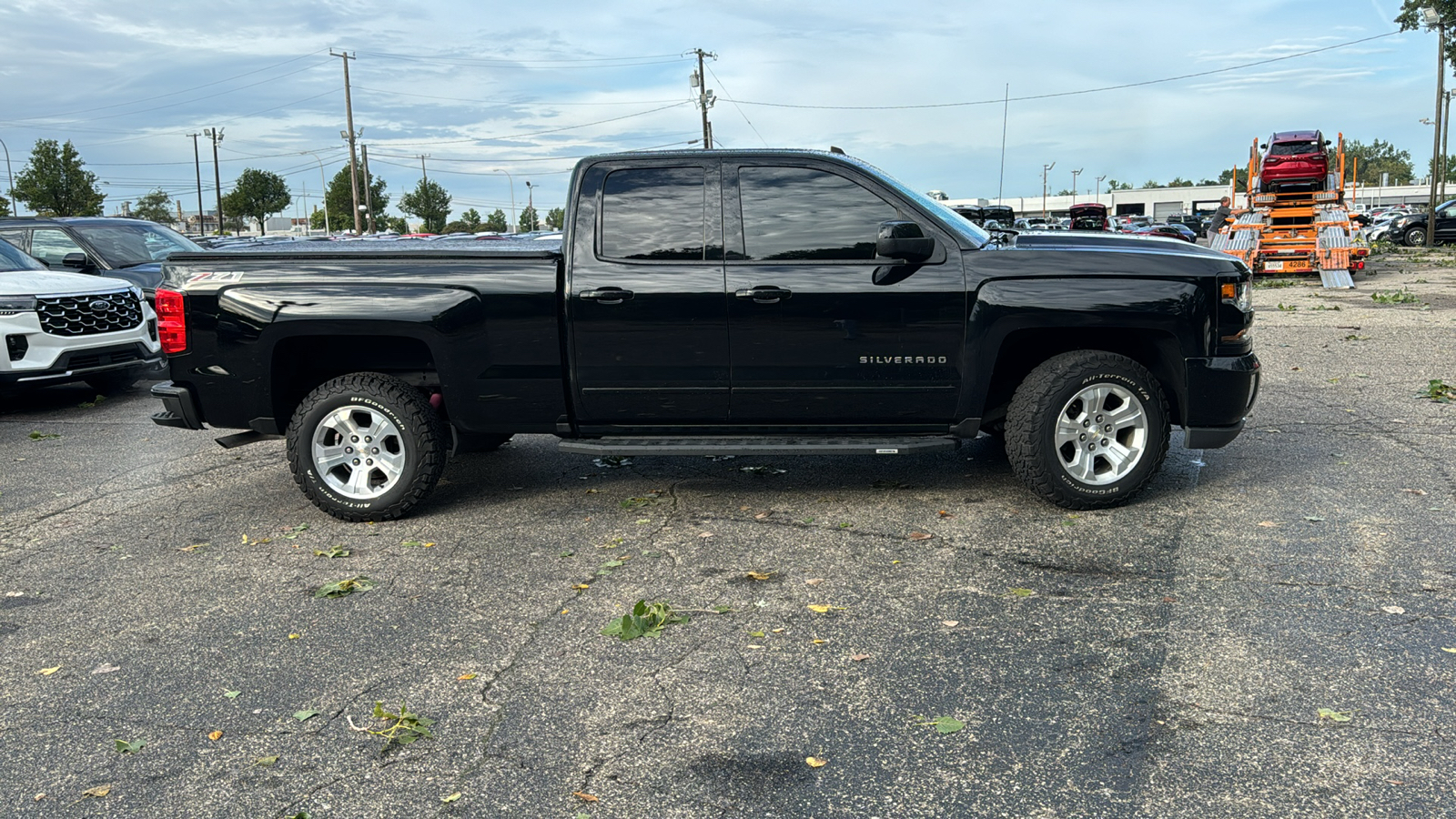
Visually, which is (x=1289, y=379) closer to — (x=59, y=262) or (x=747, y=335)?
(x=747, y=335)

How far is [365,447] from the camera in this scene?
235 inches

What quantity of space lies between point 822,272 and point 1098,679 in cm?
261

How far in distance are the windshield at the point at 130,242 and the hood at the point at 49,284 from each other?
2118 millimetres

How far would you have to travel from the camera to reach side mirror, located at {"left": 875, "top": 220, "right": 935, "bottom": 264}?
17.9 feet

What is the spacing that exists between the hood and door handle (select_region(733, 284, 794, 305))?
291 inches

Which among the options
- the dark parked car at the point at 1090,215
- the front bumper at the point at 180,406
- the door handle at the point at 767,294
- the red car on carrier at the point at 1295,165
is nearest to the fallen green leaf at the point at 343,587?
the front bumper at the point at 180,406

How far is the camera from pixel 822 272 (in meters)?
5.67

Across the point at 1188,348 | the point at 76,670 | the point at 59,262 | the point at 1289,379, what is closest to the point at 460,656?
the point at 76,670

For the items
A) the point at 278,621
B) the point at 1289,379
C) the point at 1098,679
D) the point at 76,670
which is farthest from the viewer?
the point at 1289,379

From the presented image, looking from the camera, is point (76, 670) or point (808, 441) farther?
point (808, 441)

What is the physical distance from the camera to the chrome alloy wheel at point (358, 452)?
592 cm

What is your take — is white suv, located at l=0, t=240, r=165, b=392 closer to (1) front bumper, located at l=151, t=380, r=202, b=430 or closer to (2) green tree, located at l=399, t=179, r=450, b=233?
(1) front bumper, located at l=151, t=380, r=202, b=430

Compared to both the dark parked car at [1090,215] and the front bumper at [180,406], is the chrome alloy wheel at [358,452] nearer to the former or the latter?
the front bumper at [180,406]

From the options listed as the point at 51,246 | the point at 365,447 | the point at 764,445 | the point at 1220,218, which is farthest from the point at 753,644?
the point at 1220,218
